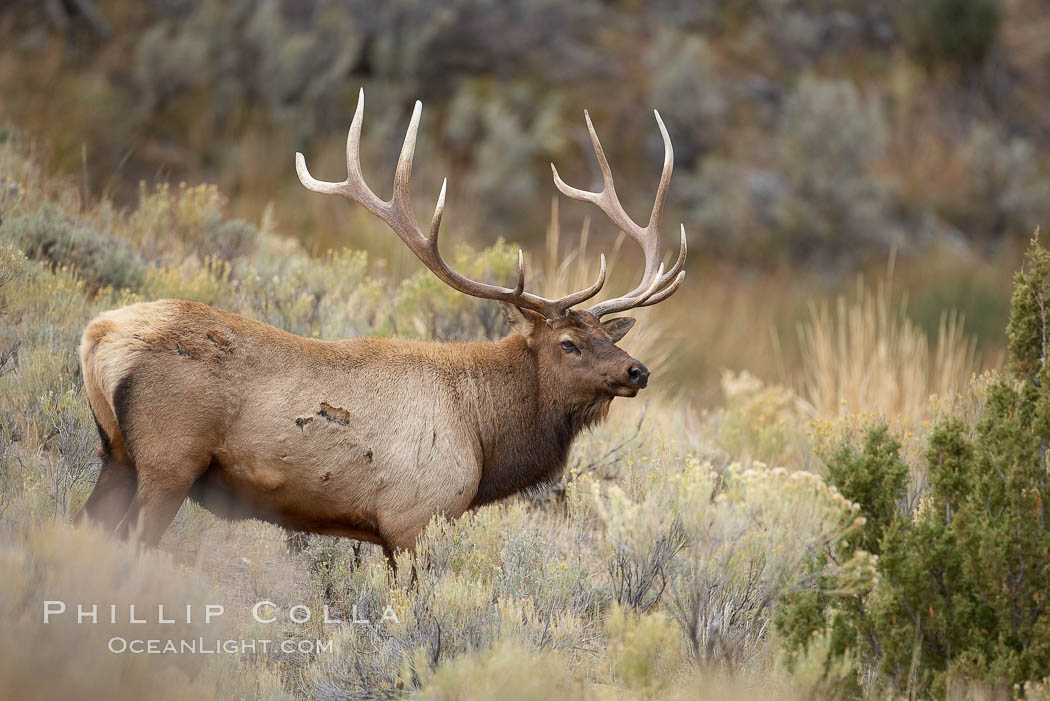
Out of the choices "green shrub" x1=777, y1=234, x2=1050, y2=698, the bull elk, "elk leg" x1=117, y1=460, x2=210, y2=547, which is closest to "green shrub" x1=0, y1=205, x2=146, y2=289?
the bull elk

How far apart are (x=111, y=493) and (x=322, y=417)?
2.98 ft

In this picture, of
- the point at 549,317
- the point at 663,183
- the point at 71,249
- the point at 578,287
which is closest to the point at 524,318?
the point at 549,317

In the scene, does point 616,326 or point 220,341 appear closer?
point 220,341

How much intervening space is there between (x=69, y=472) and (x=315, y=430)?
1387 mm

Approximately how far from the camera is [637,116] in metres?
19.8

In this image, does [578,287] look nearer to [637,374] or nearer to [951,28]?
[637,374]

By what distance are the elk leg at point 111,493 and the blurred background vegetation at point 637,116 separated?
6721mm

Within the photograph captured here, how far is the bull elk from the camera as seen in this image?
4.26m

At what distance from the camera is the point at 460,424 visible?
497cm

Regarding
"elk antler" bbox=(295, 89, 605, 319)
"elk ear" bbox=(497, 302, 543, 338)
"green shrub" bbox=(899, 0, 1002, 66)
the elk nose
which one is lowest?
the elk nose

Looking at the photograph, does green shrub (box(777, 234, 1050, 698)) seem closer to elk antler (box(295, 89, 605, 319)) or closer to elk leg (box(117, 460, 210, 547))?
elk antler (box(295, 89, 605, 319))

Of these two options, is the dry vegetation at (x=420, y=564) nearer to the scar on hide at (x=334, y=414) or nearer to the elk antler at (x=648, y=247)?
the scar on hide at (x=334, y=414)

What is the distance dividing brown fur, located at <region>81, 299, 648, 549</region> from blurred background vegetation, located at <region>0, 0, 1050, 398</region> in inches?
239

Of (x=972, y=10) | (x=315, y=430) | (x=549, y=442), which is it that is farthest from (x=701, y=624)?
(x=972, y=10)
